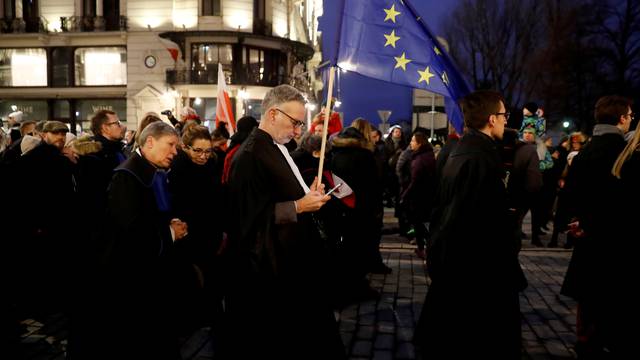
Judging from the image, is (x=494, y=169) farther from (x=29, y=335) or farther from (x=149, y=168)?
(x=29, y=335)

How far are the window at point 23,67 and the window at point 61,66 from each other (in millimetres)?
637

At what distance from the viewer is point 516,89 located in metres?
33.1

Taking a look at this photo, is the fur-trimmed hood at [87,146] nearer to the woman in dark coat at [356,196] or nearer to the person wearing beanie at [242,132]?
the person wearing beanie at [242,132]

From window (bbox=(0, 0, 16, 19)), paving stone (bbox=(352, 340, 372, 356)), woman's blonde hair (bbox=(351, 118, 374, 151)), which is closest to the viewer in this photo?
paving stone (bbox=(352, 340, 372, 356))

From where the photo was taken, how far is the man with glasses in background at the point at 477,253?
373 cm

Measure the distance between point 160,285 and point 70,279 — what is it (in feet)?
10.9

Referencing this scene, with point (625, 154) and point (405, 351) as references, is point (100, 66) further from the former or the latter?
point (625, 154)

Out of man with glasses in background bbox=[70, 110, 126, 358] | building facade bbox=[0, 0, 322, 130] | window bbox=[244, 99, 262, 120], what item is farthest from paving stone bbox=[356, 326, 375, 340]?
window bbox=[244, 99, 262, 120]

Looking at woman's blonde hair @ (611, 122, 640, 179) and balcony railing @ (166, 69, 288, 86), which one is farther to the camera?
balcony railing @ (166, 69, 288, 86)

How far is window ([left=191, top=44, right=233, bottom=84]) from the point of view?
33344mm

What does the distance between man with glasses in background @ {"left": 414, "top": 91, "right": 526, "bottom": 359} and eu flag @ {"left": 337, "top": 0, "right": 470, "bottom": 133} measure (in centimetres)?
101

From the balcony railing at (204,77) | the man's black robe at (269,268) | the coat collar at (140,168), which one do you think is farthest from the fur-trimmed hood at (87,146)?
the balcony railing at (204,77)

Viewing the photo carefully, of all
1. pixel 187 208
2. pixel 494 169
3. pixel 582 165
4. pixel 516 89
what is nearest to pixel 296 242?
pixel 494 169

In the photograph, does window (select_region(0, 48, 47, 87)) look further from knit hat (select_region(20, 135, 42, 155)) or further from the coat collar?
the coat collar
